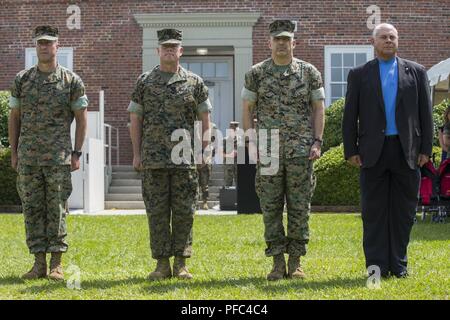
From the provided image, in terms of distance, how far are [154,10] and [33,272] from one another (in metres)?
14.8

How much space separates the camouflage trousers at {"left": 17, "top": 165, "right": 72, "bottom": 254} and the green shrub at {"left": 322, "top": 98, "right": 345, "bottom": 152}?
41.2ft

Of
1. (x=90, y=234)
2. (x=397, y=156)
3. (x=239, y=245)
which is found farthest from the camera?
(x=90, y=234)

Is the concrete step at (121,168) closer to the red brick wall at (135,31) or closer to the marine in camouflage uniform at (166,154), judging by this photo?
the red brick wall at (135,31)

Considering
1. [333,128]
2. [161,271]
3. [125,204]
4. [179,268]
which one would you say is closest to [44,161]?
[161,271]

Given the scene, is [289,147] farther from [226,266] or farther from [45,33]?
[45,33]

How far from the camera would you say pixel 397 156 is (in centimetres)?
691

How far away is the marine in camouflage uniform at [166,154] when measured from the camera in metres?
6.96

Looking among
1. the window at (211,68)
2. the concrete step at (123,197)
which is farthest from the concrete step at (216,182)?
the window at (211,68)

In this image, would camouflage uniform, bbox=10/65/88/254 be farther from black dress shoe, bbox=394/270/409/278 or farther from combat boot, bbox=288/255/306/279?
black dress shoe, bbox=394/270/409/278

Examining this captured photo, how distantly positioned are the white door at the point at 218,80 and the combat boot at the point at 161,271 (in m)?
15.2

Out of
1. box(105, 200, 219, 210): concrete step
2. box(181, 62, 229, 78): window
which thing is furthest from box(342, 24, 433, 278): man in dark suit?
box(181, 62, 229, 78): window

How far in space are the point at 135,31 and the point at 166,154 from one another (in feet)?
48.3

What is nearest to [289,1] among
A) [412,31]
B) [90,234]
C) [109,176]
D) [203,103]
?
[412,31]
